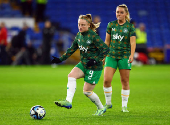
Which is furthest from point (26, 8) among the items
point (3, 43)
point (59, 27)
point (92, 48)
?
point (92, 48)

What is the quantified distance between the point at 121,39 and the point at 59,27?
2064 centimetres

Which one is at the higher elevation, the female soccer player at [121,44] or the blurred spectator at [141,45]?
the female soccer player at [121,44]

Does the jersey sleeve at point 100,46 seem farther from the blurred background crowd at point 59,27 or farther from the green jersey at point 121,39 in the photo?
the blurred background crowd at point 59,27

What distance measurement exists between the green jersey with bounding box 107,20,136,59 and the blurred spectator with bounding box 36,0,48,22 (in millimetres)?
19357

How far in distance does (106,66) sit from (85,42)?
0.96 m

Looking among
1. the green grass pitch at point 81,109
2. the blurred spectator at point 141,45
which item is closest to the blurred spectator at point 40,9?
the blurred spectator at point 141,45

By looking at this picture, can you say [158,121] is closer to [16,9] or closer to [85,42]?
[85,42]

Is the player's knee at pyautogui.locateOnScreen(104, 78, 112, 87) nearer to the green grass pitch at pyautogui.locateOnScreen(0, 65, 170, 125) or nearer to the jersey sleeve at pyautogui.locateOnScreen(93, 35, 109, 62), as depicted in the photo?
the green grass pitch at pyautogui.locateOnScreen(0, 65, 170, 125)

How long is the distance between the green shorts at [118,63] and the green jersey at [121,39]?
0.07 metres

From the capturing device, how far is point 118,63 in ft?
24.2

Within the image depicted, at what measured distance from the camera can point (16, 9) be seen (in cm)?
2808

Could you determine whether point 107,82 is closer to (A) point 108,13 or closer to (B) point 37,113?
(B) point 37,113

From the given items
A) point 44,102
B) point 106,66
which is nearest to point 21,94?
point 44,102

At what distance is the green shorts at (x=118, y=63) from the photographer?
7.30 metres
